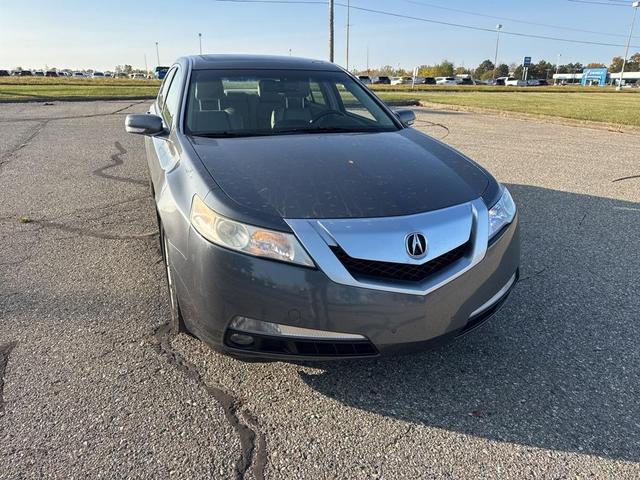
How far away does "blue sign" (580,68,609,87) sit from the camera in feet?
298

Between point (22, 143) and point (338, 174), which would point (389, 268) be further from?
point (22, 143)

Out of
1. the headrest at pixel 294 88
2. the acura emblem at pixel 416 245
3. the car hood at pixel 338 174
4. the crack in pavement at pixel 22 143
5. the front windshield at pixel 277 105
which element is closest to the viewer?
the acura emblem at pixel 416 245

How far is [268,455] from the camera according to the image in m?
2.00

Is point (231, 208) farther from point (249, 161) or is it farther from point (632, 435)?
point (632, 435)

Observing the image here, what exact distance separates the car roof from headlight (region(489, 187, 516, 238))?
2.26m

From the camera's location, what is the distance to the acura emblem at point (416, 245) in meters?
2.06

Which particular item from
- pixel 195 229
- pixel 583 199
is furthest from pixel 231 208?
pixel 583 199

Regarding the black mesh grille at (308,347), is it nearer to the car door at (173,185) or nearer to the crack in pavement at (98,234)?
the car door at (173,185)

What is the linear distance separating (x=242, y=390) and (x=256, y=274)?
72cm

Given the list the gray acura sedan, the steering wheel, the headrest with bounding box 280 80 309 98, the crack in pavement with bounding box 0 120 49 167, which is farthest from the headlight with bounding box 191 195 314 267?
the crack in pavement with bounding box 0 120 49 167

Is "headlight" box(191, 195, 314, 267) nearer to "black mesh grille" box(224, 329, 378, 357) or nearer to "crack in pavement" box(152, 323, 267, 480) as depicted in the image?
"black mesh grille" box(224, 329, 378, 357)

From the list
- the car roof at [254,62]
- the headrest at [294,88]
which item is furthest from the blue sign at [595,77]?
the headrest at [294,88]

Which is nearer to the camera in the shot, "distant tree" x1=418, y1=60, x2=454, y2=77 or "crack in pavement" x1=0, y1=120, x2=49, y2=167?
"crack in pavement" x1=0, y1=120, x2=49, y2=167

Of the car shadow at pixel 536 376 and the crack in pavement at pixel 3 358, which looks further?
the crack in pavement at pixel 3 358
